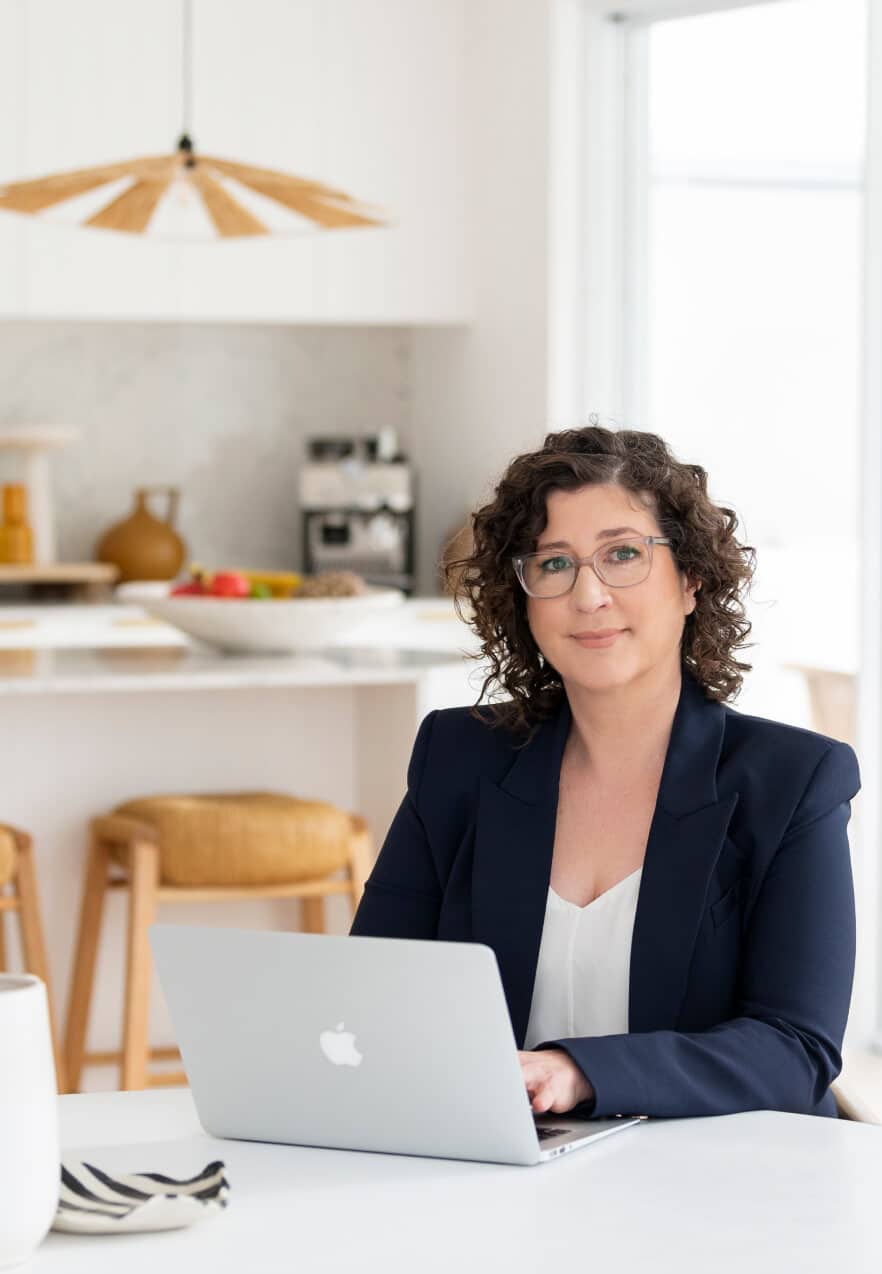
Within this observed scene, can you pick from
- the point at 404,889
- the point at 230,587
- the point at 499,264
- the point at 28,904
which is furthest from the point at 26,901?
the point at 499,264

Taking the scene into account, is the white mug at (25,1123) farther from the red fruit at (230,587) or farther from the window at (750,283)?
the window at (750,283)

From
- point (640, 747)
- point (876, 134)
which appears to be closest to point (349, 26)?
point (876, 134)

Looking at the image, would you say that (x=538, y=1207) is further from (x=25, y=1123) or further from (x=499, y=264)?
(x=499, y=264)

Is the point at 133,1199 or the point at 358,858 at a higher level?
the point at 133,1199

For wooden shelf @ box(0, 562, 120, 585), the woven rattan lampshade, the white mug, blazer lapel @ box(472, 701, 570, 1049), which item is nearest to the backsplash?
wooden shelf @ box(0, 562, 120, 585)

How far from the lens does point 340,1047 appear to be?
4.24 feet

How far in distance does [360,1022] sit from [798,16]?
11.3 feet

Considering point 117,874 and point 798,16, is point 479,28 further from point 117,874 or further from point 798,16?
point 117,874

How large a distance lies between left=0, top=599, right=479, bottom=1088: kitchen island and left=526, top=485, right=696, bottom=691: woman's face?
5.31ft

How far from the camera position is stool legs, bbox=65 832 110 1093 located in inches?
134

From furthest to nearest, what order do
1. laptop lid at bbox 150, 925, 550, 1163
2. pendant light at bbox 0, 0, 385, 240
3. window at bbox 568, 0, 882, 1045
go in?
window at bbox 568, 0, 882, 1045
pendant light at bbox 0, 0, 385, 240
laptop lid at bbox 150, 925, 550, 1163

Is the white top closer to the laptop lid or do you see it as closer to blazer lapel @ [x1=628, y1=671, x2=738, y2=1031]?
blazer lapel @ [x1=628, y1=671, x2=738, y2=1031]

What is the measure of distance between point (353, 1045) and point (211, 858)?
6.36 feet

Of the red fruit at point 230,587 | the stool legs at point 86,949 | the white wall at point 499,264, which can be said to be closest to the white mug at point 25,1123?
the stool legs at point 86,949
